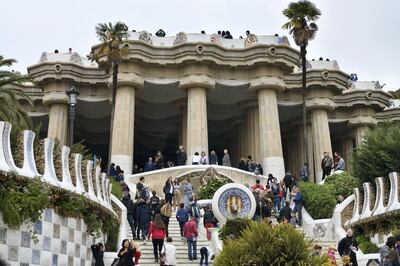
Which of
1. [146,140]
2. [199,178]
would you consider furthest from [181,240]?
[146,140]

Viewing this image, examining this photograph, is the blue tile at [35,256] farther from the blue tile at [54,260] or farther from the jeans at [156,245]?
the jeans at [156,245]

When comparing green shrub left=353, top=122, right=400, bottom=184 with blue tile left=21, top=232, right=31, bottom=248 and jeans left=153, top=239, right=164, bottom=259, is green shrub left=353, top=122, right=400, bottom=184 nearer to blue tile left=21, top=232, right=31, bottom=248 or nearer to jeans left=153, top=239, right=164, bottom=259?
jeans left=153, top=239, right=164, bottom=259

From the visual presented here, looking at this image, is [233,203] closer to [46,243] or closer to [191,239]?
[191,239]

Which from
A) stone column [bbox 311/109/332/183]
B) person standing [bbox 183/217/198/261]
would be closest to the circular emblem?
person standing [bbox 183/217/198/261]

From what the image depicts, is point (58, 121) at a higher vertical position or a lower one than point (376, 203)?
higher

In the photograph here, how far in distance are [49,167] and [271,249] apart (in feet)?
23.8

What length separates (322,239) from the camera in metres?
22.9

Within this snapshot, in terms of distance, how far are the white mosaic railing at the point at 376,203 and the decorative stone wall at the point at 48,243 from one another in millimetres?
8978

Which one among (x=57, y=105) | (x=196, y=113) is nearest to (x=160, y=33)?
(x=196, y=113)

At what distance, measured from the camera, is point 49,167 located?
50.1ft

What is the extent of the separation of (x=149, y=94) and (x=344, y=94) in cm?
1548

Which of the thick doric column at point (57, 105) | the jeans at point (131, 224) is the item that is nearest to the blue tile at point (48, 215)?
the jeans at point (131, 224)

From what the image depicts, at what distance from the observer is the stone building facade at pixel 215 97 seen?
37906 mm

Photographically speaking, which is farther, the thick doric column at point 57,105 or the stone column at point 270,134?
the thick doric column at point 57,105
